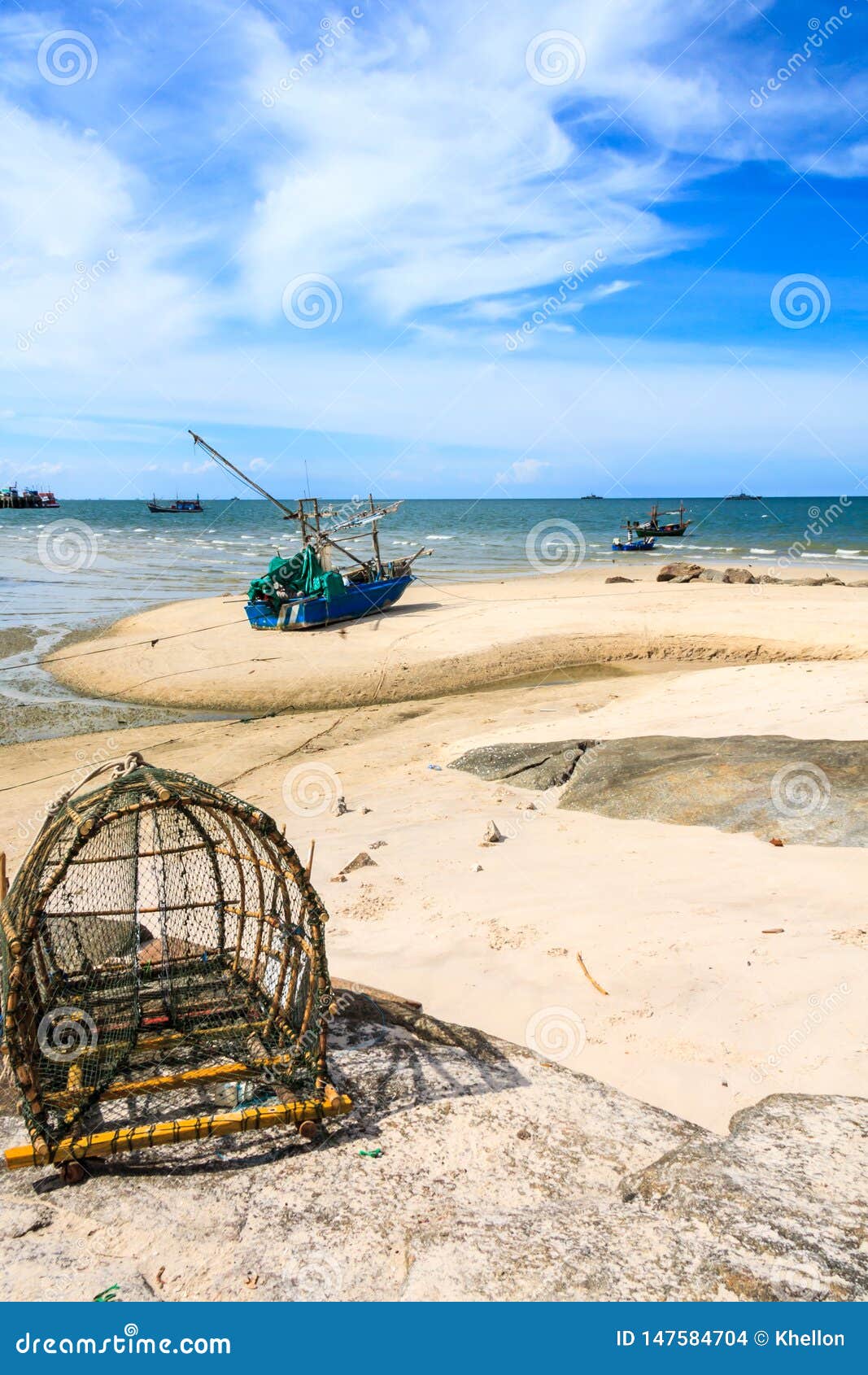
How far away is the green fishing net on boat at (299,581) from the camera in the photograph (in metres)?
22.4

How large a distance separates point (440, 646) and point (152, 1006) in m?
14.4

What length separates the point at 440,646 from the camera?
19.2 m

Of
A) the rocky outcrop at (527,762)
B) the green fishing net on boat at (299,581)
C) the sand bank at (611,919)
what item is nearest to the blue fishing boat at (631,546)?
the green fishing net on boat at (299,581)

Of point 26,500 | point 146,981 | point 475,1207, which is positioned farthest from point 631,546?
point 26,500

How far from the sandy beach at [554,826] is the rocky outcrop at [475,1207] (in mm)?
509

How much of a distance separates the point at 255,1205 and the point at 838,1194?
2582 mm

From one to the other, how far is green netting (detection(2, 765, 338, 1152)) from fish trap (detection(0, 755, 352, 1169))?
0.01m

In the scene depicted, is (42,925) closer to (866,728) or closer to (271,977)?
(271,977)

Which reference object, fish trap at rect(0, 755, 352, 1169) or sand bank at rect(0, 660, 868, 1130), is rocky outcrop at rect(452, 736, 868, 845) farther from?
fish trap at rect(0, 755, 352, 1169)

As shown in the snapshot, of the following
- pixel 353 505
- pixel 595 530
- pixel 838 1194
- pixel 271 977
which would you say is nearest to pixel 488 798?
pixel 271 977

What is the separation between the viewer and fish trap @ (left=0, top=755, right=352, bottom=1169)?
13.1 ft

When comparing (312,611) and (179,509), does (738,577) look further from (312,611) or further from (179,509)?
(179,509)

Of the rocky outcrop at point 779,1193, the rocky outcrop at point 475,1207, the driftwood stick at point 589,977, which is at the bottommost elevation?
the rocky outcrop at point 475,1207

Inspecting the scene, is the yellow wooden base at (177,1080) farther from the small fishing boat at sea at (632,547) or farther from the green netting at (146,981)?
the small fishing boat at sea at (632,547)
